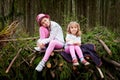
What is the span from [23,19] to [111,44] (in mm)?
5769

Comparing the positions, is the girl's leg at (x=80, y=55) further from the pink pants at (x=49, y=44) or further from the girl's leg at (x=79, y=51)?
the pink pants at (x=49, y=44)

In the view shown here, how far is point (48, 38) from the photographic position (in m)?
6.48

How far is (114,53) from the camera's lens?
21.5ft

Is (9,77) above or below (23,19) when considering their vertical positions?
below

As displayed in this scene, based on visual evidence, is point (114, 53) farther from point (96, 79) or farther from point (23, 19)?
point (23, 19)

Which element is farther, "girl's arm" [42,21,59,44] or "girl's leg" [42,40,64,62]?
"girl's arm" [42,21,59,44]

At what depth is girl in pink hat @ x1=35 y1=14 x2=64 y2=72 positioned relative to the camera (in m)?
6.24

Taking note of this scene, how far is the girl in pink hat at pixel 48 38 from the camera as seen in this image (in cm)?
624

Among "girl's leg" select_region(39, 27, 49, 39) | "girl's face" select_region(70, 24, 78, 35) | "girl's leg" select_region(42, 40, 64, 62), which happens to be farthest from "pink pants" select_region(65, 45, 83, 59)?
"girl's leg" select_region(39, 27, 49, 39)

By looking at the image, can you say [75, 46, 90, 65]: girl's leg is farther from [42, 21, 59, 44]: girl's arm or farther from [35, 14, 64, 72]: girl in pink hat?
[42, 21, 59, 44]: girl's arm

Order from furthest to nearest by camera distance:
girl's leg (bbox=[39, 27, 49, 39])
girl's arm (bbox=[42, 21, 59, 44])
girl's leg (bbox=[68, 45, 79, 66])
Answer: girl's leg (bbox=[39, 27, 49, 39])
girl's arm (bbox=[42, 21, 59, 44])
girl's leg (bbox=[68, 45, 79, 66])

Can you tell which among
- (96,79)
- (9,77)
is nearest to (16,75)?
Answer: (9,77)

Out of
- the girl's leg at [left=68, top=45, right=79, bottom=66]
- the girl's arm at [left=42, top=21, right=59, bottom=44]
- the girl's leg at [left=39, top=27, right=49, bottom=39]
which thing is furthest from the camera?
the girl's leg at [left=39, top=27, right=49, bottom=39]

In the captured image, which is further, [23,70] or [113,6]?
[113,6]
